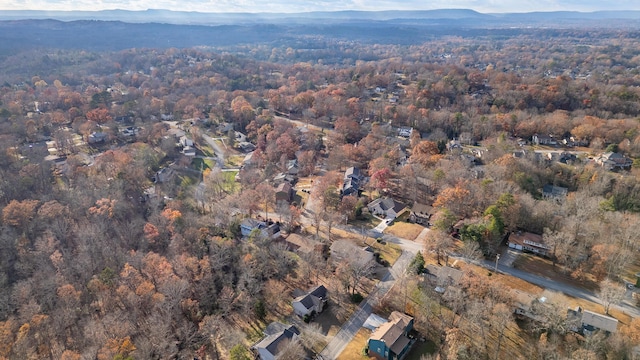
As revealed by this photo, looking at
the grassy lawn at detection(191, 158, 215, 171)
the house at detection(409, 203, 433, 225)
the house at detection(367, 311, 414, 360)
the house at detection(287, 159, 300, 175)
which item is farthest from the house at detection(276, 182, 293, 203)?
the house at detection(367, 311, 414, 360)

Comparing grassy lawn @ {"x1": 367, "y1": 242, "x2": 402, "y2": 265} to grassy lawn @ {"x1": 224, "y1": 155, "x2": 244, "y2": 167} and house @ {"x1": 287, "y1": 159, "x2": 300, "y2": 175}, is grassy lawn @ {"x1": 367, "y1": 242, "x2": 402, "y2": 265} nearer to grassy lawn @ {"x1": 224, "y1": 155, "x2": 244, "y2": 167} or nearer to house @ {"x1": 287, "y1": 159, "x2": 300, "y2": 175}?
house @ {"x1": 287, "y1": 159, "x2": 300, "y2": 175}

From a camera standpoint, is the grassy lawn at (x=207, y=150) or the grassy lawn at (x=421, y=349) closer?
the grassy lawn at (x=421, y=349)

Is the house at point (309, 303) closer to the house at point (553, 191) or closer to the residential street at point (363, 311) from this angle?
the residential street at point (363, 311)

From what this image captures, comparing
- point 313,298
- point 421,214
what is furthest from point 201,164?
point 313,298

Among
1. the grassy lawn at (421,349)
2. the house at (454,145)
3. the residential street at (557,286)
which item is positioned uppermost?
the house at (454,145)

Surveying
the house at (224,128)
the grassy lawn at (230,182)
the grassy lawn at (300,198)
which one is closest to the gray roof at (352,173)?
the grassy lawn at (300,198)

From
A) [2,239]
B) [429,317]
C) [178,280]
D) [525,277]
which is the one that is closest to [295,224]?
[178,280]

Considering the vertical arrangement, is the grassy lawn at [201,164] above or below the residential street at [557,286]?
below

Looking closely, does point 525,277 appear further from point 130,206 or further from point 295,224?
point 130,206
